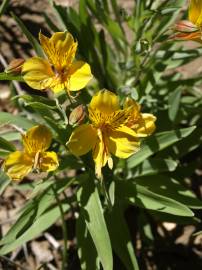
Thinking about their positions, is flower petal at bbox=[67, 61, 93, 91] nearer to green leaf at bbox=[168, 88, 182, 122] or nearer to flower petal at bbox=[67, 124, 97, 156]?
flower petal at bbox=[67, 124, 97, 156]

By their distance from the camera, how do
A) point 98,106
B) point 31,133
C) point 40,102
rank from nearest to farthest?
point 98,106, point 31,133, point 40,102

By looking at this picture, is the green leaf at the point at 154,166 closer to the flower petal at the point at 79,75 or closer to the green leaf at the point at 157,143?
the green leaf at the point at 157,143

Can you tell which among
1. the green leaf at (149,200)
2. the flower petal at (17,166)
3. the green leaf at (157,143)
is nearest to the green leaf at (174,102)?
the green leaf at (157,143)

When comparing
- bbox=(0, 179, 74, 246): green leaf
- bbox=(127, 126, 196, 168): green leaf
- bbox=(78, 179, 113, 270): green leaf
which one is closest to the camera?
bbox=(78, 179, 113, 270): green leaf

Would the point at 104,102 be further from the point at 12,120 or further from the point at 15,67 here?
the point at 12,120

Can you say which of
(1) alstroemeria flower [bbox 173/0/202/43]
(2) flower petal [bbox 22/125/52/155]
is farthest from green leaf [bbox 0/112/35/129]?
(1) alstroemeria flower [bbox 173/0/202/43]

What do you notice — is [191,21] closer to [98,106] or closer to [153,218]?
[98,106]

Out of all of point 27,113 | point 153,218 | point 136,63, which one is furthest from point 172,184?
point 27,113

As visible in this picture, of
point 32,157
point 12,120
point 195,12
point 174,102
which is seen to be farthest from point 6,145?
point 195,12
